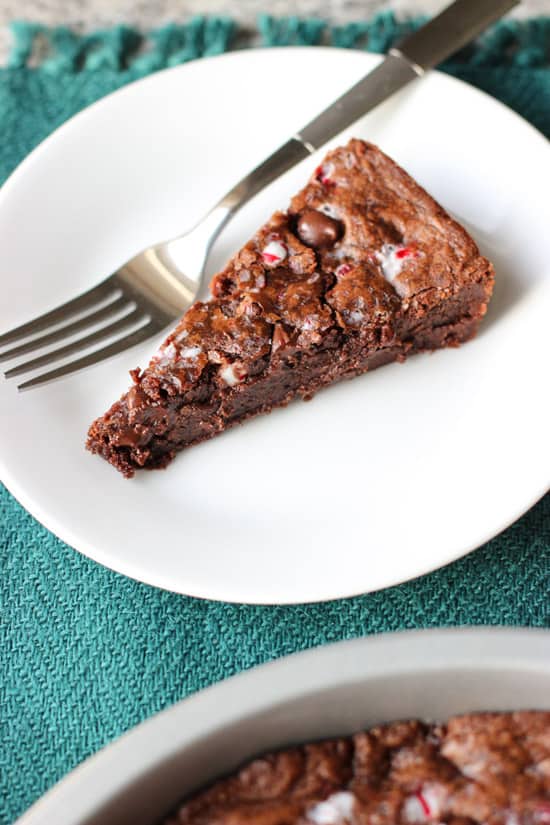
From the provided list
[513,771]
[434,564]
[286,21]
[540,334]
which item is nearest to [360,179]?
[540,334]

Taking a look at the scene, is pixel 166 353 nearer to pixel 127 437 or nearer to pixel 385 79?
pixel 127 437

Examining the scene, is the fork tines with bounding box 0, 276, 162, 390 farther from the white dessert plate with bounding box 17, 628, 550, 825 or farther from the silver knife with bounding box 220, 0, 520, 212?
the white dessert plate with bounding box 17, 628, 550, 825

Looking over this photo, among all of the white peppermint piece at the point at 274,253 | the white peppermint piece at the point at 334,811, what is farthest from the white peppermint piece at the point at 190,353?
the white peppermint piece at the point at 334,811

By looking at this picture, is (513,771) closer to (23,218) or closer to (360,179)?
(360,179)

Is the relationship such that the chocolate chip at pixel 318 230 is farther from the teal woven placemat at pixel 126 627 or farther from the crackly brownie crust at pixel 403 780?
the crackly brownie crust at pixel 403 780

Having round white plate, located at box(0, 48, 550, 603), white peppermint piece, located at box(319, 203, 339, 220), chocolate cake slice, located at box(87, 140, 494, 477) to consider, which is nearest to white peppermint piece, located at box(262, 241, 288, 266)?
chocolate cake slice, located at box(87, 140, 494, 477)

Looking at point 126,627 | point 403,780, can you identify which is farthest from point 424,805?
point 126,627
